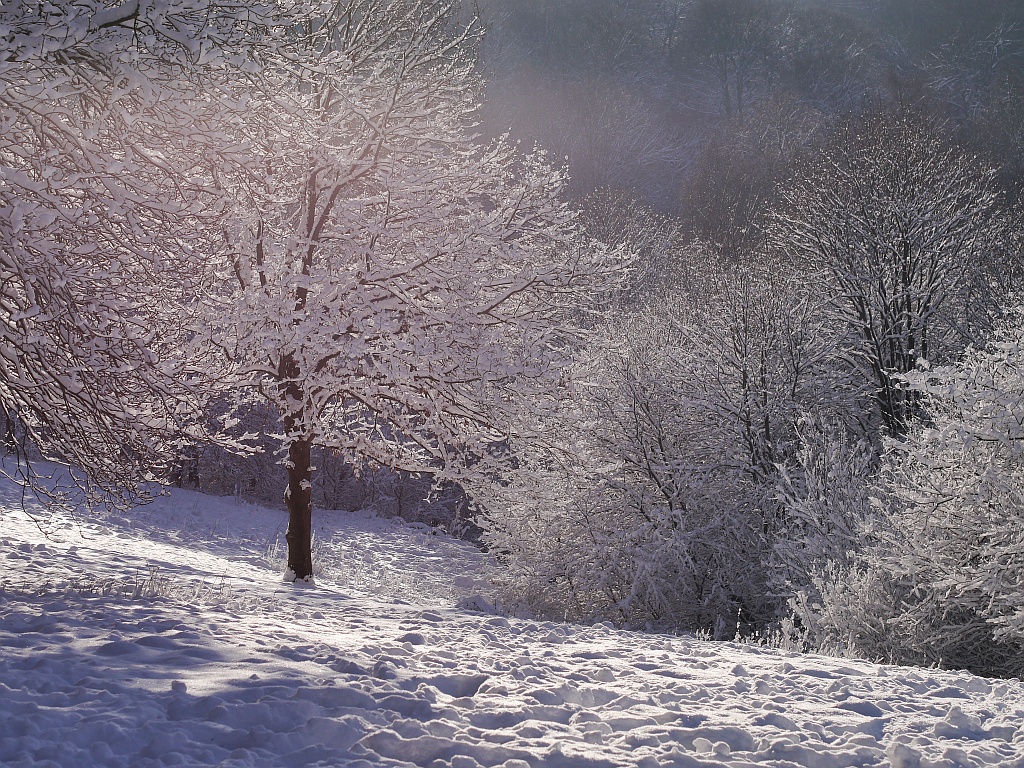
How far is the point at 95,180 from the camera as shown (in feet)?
16.6

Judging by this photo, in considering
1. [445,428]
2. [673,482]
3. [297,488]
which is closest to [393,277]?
[445,428]

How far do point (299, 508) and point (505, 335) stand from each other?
3449mm

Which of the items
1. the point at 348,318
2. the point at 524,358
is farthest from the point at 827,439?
the point at 348,318

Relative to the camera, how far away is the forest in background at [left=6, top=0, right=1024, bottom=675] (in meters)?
5.11

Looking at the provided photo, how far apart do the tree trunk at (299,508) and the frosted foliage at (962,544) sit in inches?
250

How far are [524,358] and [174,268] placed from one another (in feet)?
13.7

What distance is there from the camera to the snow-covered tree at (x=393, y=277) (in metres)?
8.17

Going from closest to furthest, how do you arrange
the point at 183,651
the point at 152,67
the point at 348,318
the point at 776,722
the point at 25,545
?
the point at 776,722 < the point at 183,651 < the point at 152,67 < the point at 348,318 < the point at 25,545

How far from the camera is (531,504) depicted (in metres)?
13.4

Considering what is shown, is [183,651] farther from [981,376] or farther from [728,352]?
[728,352]

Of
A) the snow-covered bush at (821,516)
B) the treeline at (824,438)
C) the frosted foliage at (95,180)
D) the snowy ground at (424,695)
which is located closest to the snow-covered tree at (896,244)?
the treeline at (824,438)

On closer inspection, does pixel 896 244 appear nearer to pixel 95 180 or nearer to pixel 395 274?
pixel 395 274

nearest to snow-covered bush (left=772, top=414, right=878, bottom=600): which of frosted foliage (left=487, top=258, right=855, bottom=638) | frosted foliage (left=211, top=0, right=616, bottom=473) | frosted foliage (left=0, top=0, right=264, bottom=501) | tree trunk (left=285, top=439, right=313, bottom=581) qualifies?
frosted foliage (left=487, top=258, right=855, bottom=638)

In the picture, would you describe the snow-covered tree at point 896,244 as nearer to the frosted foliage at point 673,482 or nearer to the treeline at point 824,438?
the treeline at point 824,438
